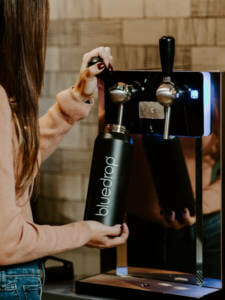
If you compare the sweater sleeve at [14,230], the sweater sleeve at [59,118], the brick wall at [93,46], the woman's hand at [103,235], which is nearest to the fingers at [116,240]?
the woman's hand at [103,235]

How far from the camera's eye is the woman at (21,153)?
3.24ft

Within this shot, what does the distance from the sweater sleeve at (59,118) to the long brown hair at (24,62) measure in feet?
1.24

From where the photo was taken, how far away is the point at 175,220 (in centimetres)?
146

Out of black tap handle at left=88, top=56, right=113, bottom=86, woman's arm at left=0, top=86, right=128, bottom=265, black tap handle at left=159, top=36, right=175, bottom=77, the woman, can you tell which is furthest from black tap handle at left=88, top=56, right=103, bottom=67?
woman's arm at left=0, top=86, right=128, bottom=265

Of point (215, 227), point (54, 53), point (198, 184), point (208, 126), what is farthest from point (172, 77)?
point (54, 53)

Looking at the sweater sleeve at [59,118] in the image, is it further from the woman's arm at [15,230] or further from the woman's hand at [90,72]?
the woman's arm at [15,230]

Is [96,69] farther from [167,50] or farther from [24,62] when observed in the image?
[24,62]

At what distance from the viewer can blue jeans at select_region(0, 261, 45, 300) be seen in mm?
1064

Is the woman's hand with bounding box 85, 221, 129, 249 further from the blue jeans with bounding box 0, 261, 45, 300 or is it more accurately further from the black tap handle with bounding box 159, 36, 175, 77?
the black tap handle with bounding box 159, 36, 175, 77

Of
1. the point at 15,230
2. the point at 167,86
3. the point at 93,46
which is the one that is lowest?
the point at 15,230

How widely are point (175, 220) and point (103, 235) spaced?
0.32 meters

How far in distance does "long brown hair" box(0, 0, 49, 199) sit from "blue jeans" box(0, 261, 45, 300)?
140 millimetres

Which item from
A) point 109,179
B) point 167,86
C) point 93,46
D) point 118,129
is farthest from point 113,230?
point 93,46

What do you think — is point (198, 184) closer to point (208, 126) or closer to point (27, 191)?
point (208, 126)
